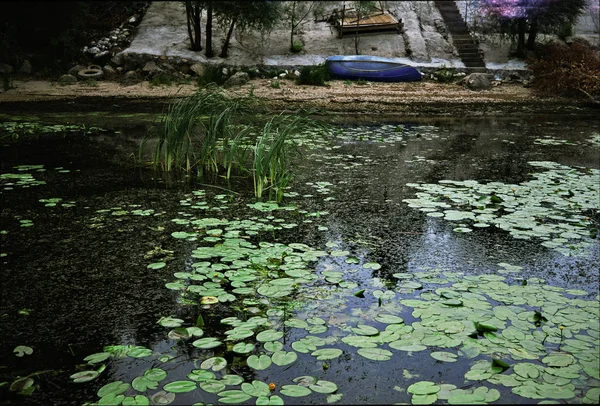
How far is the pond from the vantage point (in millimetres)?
2180

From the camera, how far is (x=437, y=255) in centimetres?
351

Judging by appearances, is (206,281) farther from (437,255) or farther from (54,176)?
(54,176)

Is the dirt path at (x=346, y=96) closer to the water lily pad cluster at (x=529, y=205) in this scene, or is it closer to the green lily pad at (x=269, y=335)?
the water lily pad cluster at (x=529, y=205)

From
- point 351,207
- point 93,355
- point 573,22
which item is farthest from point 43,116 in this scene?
point 573,22

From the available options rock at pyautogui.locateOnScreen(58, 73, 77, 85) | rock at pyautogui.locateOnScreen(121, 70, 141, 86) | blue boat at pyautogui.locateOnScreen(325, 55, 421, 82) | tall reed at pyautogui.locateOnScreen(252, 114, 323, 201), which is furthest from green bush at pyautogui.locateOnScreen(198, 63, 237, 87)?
tall reed at pyautogui.locateOnScreen(252, 114, 323, 201)

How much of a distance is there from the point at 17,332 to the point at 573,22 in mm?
15851

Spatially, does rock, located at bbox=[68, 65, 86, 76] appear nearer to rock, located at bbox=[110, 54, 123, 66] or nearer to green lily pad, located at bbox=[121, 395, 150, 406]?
rock, located at bbox=[110, 54, 123, 66]

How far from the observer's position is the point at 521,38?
15148 millimetres

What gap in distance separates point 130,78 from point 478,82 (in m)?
7.55

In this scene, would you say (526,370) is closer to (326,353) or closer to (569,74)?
(326,353)

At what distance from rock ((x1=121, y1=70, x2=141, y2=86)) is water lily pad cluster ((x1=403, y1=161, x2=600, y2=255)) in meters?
8.97

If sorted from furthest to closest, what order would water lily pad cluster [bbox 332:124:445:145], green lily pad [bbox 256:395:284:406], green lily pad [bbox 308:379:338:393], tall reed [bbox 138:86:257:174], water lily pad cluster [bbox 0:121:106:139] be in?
A: water lily pad cluster [bbox 332:124:445:145] → water lily pad cluster [bbox 0:121:106:139] → tall reed [bbox 138:86:257:174] → green lily pad [bbox 308:379:338:393] → green lily pad [bbox 256:395:284:406]

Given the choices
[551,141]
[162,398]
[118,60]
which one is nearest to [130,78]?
[118,60]

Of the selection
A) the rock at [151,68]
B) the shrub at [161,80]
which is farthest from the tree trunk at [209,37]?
the shrub at [161,80]
